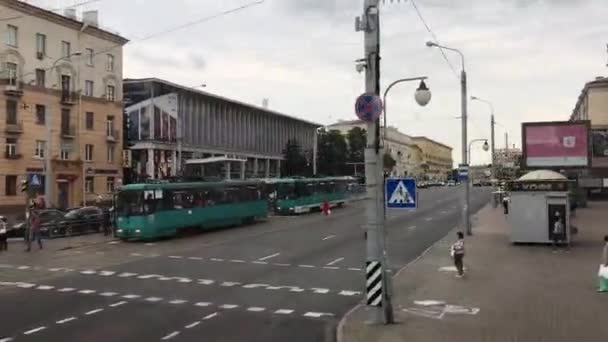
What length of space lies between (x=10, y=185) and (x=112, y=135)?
43.3ft

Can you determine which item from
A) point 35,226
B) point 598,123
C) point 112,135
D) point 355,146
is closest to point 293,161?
point 355,146

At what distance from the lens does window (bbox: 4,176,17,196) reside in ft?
155

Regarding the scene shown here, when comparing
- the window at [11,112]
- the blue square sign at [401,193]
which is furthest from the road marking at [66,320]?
the window at [11,112]

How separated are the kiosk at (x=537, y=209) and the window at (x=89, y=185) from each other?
129 feet

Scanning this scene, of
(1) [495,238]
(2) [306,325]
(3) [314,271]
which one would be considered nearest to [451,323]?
(2) [306,325]

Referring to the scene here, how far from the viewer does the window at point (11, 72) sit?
156 ft

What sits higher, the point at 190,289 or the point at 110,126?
the point at 110,126

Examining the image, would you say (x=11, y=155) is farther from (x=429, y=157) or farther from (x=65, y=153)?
(x=429, y=157)

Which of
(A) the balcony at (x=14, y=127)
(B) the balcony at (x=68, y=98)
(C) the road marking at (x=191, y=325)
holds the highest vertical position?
(B) the balcony at (x=68, y=98)

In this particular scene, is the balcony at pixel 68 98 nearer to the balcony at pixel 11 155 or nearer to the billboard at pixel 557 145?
the balcony at pixel 11 155

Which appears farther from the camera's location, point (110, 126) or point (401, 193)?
point (110, 126)

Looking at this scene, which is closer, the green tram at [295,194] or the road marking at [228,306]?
the road marking at [228,306]

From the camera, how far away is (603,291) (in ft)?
53.5

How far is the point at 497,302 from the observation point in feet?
49.2
